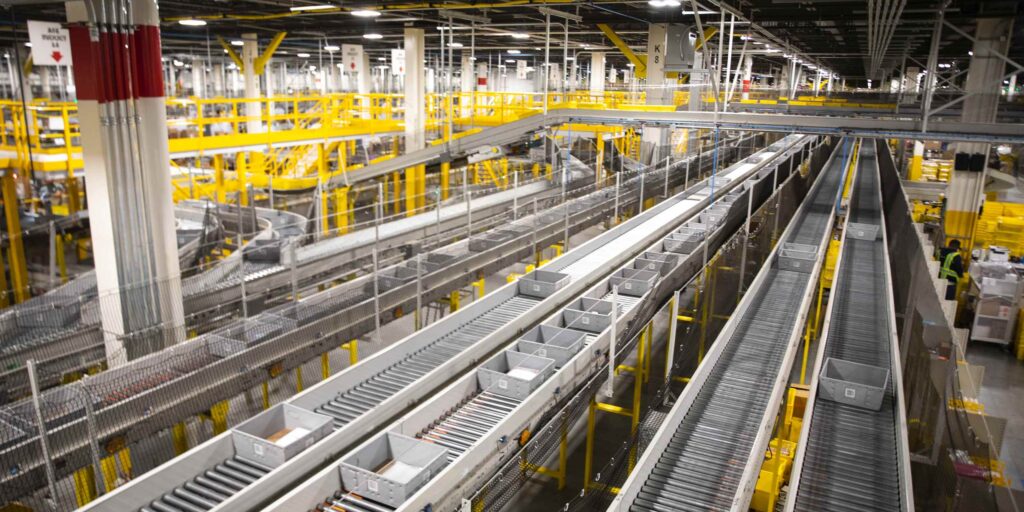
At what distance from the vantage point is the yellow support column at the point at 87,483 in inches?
215

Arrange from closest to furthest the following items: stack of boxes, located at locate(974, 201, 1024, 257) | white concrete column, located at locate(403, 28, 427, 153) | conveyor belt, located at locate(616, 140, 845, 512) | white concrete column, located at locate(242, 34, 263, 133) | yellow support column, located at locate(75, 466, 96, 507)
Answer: conveyor belt, located at locate(616, 140, 845, 512) < yellow support column, located at locate(75, 466, 96, 507) < stack of boxes, located at locate(974, 201, 1024, 257) < white concrete column, located at locate(403, 28, 427, 153) < white concrete column, located at locate(242, 34, 263, 133)

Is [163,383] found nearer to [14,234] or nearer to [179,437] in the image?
[179,437]

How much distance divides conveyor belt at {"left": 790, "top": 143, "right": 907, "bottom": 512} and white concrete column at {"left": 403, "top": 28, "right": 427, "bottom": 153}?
38.0 feet

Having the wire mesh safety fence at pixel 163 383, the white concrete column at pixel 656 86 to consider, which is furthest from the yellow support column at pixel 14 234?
the white concrete column at pixel 656 86

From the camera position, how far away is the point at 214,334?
7219 millimetres

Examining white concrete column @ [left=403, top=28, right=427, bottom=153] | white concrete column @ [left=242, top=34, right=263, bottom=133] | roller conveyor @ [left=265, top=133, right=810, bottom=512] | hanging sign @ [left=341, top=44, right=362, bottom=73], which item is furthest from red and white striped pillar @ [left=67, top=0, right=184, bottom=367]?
hanging sign @ [left=341, top=44, right=362, bottom=73]

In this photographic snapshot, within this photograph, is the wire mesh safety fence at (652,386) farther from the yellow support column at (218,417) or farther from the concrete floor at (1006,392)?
the concrete floor at (1006,392)

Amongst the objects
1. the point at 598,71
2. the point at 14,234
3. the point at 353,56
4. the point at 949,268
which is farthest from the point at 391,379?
the point at 598,71

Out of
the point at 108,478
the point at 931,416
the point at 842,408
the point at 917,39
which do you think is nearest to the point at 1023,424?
the point at 931,416

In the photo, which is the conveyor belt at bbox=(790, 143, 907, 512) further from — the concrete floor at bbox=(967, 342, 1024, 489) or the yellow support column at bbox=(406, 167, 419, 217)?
the yellow support column at bbox=(406, 167, 419, 217)

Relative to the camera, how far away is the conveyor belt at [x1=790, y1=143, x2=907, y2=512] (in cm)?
532

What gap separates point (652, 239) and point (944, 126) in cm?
533

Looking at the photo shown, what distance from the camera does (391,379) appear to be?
6637mm

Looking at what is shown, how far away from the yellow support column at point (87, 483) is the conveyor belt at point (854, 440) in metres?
5.36
